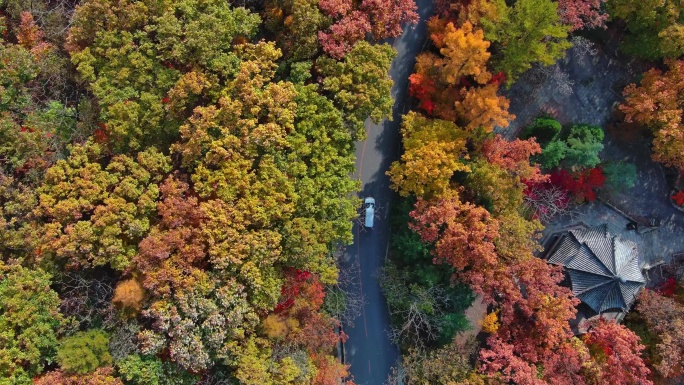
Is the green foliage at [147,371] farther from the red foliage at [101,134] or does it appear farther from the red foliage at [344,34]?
the red foliage at [344,34]

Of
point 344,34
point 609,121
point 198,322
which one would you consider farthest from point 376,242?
point 609,121

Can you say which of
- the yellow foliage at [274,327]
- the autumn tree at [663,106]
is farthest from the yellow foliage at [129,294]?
the autumn tree at [663,106]

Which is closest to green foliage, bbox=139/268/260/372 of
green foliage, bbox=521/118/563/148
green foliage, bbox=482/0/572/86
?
green foliage, bbox=482/0/572/86

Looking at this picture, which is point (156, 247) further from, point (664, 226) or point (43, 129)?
point (664, 226)

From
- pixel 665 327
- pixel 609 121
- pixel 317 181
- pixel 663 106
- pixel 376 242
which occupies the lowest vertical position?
pixel 665 327

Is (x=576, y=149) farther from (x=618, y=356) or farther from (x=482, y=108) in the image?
(x=618, y=356)

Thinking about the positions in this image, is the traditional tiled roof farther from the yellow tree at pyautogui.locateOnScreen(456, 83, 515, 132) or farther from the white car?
the white car
